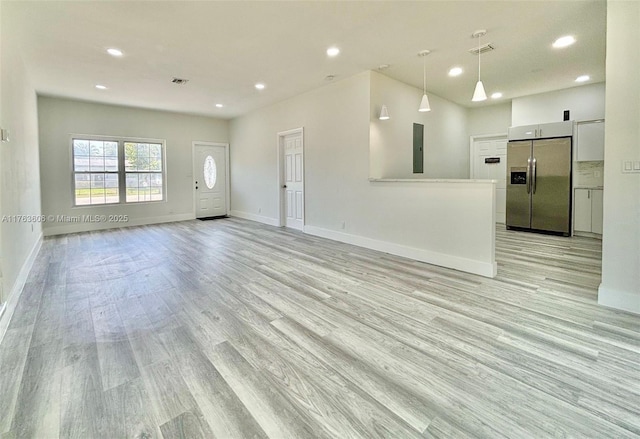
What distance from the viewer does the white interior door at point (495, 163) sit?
6934 mm

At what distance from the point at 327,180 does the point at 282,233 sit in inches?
58.0

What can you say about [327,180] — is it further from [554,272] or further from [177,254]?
[554,272]

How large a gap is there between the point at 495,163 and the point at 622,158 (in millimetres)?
4711

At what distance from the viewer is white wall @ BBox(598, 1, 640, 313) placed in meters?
2.56

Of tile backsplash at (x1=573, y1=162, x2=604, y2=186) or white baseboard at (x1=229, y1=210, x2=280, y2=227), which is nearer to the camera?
tile backsplash at (x1=573, y1=162, x2=604, y2=186)

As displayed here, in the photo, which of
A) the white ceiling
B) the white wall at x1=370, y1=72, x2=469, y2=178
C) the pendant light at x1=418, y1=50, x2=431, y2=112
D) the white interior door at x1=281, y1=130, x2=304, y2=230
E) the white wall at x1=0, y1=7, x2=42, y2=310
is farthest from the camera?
the white interior door at x1=281, y1=130, x2=304, y2=230

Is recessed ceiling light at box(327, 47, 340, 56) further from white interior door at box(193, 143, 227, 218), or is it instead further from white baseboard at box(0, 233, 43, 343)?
white interior door at box(193, 143, 227, 218)

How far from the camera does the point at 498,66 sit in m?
4.55

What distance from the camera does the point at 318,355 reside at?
6.57 feet

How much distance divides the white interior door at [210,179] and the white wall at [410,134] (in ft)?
17.3

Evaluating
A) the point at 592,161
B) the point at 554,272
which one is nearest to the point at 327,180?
the point at 554,272

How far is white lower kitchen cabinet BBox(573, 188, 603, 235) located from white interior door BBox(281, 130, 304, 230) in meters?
5.23

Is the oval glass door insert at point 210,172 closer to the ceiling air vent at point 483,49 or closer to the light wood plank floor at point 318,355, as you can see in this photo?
the light wood plank floor at point 318,355

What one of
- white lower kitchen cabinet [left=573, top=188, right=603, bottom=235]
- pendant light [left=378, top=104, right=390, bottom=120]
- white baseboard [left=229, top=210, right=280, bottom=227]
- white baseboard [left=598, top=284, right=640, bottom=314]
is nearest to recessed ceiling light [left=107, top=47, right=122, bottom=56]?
pendant light [left=378, top=104, right=390, bottom=120]
